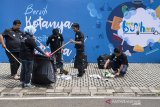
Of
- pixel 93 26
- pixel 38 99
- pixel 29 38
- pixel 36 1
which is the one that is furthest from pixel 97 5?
pixel 38 99

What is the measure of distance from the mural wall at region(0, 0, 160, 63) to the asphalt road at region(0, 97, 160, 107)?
585cm

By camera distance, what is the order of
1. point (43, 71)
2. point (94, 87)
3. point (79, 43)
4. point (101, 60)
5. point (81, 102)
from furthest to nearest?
point (101, 60) < point (79, 43) < point (94, 87) < point (43, 71) < point (81, 102)

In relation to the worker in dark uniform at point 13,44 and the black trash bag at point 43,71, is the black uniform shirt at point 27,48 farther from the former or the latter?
the worker in dark uniform at point 13,44

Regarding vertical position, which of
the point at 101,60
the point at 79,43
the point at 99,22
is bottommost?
the point at 101,60

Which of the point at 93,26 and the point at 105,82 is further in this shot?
the point at 93,26

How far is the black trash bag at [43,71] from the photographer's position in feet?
34.7

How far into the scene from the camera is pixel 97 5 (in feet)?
49.5

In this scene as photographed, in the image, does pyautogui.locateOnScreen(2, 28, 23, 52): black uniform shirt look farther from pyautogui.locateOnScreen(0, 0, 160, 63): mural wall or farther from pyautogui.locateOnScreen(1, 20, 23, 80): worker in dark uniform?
pyautogui.locateOnScreen(0, 0, 160, 63): mural wall

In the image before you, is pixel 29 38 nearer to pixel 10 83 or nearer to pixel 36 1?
pixel 10 83

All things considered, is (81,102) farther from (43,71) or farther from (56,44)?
(56,44)

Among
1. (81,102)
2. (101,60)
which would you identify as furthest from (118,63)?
(81,102)

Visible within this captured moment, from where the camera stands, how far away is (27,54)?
34.0 ft

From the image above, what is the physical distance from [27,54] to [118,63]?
11.2 feet

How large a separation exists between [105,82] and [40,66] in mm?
1961
